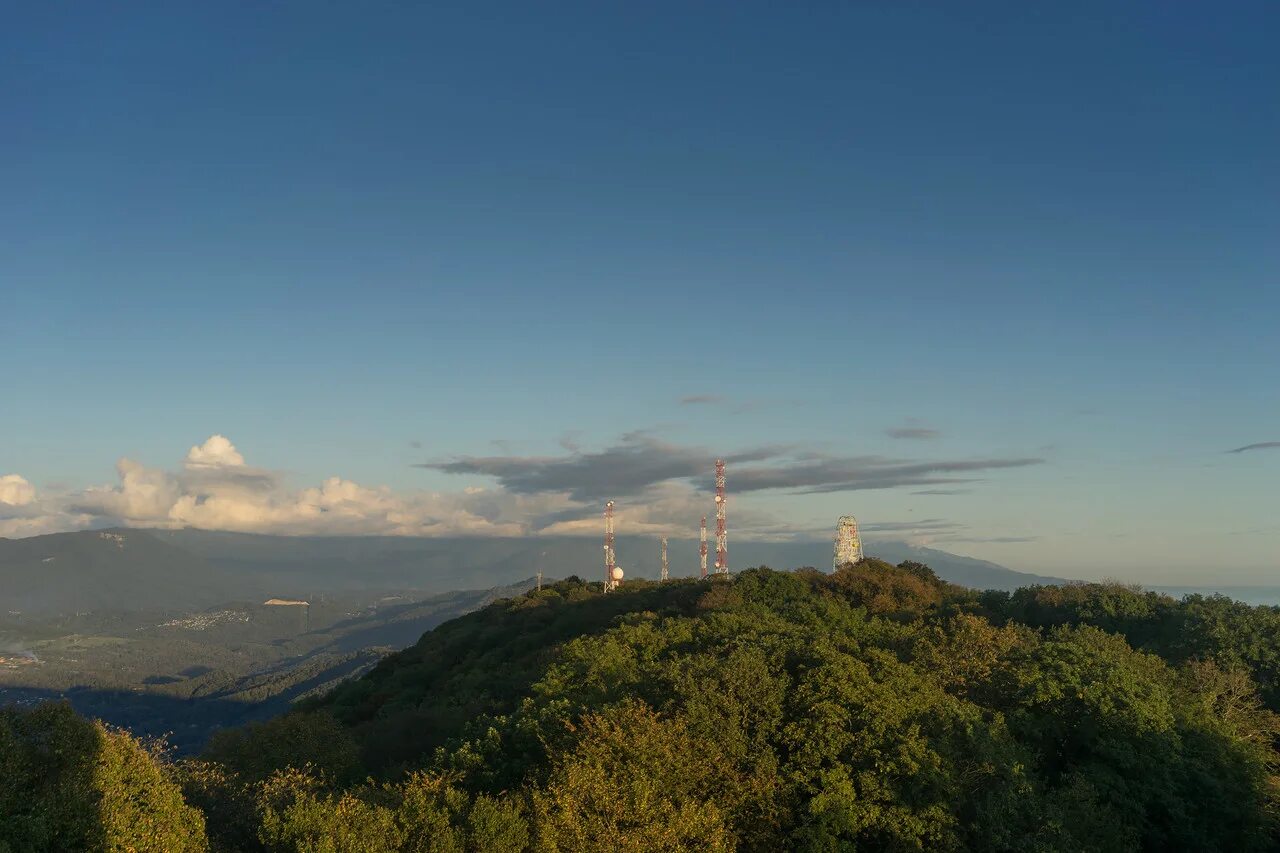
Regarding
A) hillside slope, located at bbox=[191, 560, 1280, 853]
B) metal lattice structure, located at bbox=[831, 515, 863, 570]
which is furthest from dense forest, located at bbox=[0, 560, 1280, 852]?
metal lattice structure, located at bbox=[831, 515, 863, 570]

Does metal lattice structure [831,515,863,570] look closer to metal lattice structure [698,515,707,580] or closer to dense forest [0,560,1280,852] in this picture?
metal lattice structure [698,515,707,580]

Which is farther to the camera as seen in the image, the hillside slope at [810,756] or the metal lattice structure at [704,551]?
the metal lattice structure at [704,551]

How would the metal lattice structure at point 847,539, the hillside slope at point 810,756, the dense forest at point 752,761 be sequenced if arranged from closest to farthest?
the dense forest at point 752,761 < the hillside slope at point 810,756 < the metal lattice structure at point 847,539

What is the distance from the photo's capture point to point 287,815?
23.9 m

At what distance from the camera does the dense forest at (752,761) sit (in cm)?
2414

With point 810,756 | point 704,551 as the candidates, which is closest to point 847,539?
point 704,551

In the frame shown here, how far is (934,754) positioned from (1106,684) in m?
13.6

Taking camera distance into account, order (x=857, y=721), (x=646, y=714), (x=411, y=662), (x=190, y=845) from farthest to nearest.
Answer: (x=411, y=662) → (x=857, y=721) → (x=646, y=714) → (x=190, y=845)

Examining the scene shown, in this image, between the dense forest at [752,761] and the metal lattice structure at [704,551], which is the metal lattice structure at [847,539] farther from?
the dense forest at [752,761]

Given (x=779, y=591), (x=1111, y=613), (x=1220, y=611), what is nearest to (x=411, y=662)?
(x=779, y=591)

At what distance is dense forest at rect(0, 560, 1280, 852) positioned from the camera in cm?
2414

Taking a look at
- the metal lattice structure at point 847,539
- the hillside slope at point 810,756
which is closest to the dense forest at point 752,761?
the hillside slope at point 810,756

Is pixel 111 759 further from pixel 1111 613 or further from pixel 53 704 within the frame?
pixel 1111 613

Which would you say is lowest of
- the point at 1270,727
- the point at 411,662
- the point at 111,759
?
the point at 411,662
